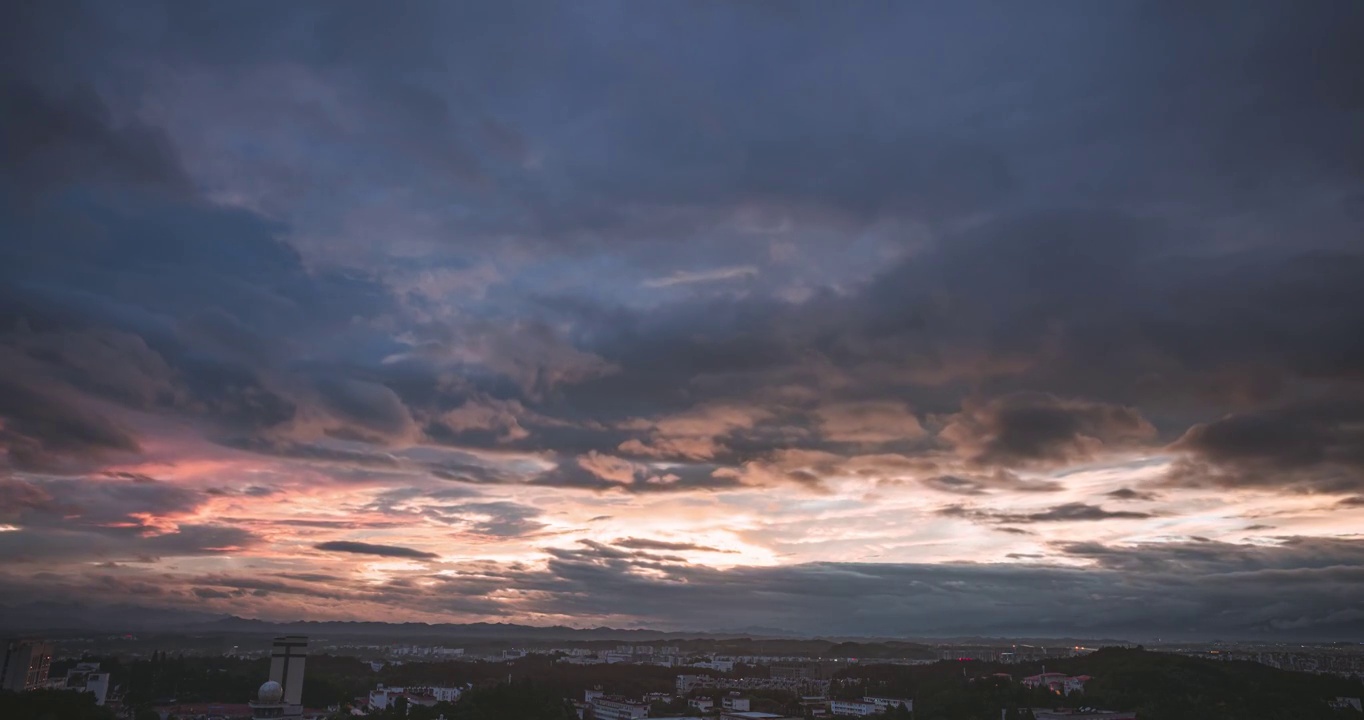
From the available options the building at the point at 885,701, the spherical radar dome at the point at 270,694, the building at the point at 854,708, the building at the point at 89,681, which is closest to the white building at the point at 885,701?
the building at the point at 885,701

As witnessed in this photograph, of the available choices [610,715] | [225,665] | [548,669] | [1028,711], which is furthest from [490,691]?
[548,669]

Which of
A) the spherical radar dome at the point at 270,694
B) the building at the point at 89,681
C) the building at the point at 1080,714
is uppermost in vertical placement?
the spherical radar dome at the point at 270,694

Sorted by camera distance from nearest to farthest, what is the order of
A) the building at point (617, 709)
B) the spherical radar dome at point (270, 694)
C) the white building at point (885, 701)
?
the spherical radar dome at point (270, 694)
the building at point (617, 709)
the white building at point (885, 701)

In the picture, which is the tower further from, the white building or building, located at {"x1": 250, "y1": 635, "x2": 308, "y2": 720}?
the white building

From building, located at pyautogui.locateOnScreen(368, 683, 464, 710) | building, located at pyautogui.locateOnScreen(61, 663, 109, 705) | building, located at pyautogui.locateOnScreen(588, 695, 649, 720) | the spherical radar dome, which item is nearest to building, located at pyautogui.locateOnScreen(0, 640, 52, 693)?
building, located at pyautogui.locateOnScreen(61, 663, 109, 705)

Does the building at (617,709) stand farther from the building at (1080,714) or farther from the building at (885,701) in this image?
the building at (1080,714)

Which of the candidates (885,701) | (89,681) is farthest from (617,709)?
(89,681)
